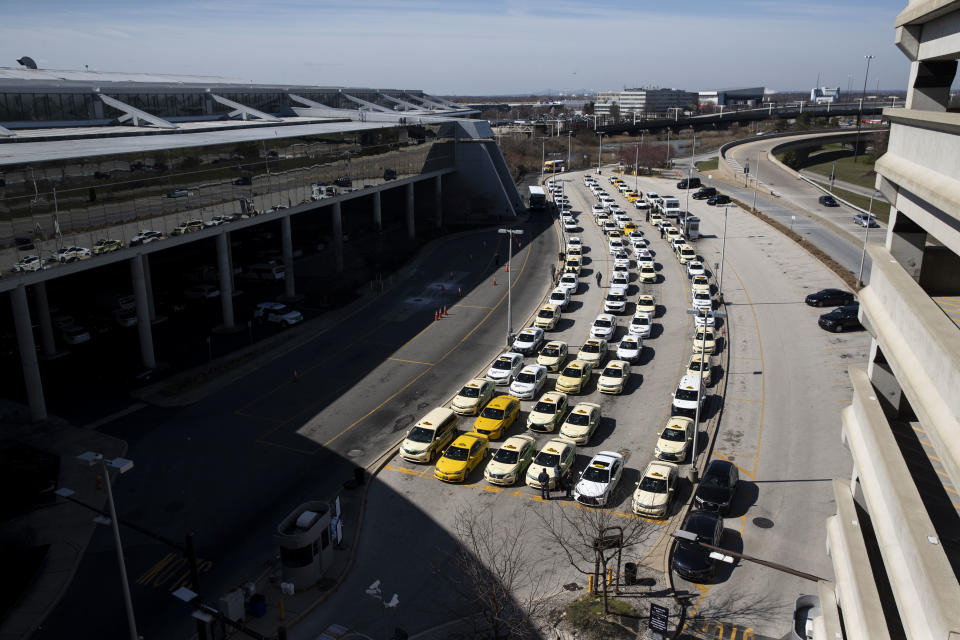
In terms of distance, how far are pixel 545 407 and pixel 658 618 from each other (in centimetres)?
1388

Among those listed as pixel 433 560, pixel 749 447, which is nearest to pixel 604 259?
Result: pixel 749 447

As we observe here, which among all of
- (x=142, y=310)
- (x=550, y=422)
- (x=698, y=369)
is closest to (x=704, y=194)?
(x=698, y=369)

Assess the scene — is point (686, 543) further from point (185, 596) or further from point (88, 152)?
point (88, 152)

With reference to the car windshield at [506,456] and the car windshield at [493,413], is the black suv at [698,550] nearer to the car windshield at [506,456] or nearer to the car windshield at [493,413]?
the car windshield at [506,456]

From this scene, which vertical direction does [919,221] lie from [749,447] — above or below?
above

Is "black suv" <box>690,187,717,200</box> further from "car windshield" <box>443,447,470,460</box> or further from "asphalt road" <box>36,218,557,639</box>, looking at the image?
"car windshield" <box>443,447,470,460</box>

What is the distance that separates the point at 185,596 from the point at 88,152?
84.5 feet

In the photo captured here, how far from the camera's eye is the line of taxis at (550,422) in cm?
2597

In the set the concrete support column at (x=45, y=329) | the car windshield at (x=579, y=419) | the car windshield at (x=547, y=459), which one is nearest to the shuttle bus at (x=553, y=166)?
the concrete support column at (x=45, y=329)

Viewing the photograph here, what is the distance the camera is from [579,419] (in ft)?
99.7

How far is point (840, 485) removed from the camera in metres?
13.9

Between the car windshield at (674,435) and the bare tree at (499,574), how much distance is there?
7.26 metres

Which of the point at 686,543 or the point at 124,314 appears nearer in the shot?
the point at 686,543

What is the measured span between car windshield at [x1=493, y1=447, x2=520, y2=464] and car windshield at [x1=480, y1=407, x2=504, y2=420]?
3.44 m
